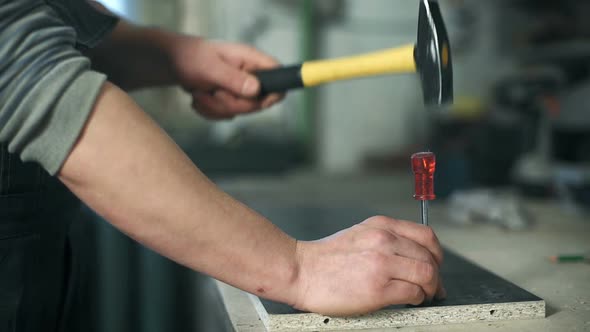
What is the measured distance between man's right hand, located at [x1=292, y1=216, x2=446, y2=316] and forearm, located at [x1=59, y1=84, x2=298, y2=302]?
2 cm

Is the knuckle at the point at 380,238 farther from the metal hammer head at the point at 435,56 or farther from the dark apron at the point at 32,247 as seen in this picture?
the dark apron at the point at 32,247

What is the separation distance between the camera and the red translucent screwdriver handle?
25.7 inches

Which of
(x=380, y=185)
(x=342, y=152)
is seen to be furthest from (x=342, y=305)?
(x=342, y=152)

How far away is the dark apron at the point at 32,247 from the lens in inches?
24.8

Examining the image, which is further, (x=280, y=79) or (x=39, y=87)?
(x=280, y=79)

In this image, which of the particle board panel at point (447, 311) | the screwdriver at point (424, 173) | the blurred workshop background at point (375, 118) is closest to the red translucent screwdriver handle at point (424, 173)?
the screwdriver at point (424, 173)

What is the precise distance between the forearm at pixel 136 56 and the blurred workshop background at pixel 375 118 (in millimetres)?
655

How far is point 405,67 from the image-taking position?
854 millimetres

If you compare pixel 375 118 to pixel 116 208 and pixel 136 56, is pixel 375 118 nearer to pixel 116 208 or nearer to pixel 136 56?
pixel 136 56

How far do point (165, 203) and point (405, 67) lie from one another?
1.57ft

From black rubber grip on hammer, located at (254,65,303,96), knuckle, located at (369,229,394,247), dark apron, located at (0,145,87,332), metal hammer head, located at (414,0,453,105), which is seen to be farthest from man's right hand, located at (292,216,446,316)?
black rubber grip on hammer, located at (254,65,303,96)

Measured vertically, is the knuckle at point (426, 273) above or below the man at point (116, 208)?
below

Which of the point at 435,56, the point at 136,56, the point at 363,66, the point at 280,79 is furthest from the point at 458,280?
the point at 136,56

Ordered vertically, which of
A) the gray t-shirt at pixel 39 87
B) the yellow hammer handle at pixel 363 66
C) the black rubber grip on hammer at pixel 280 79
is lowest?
the black rubber grip on hammer at pixel 280 79
